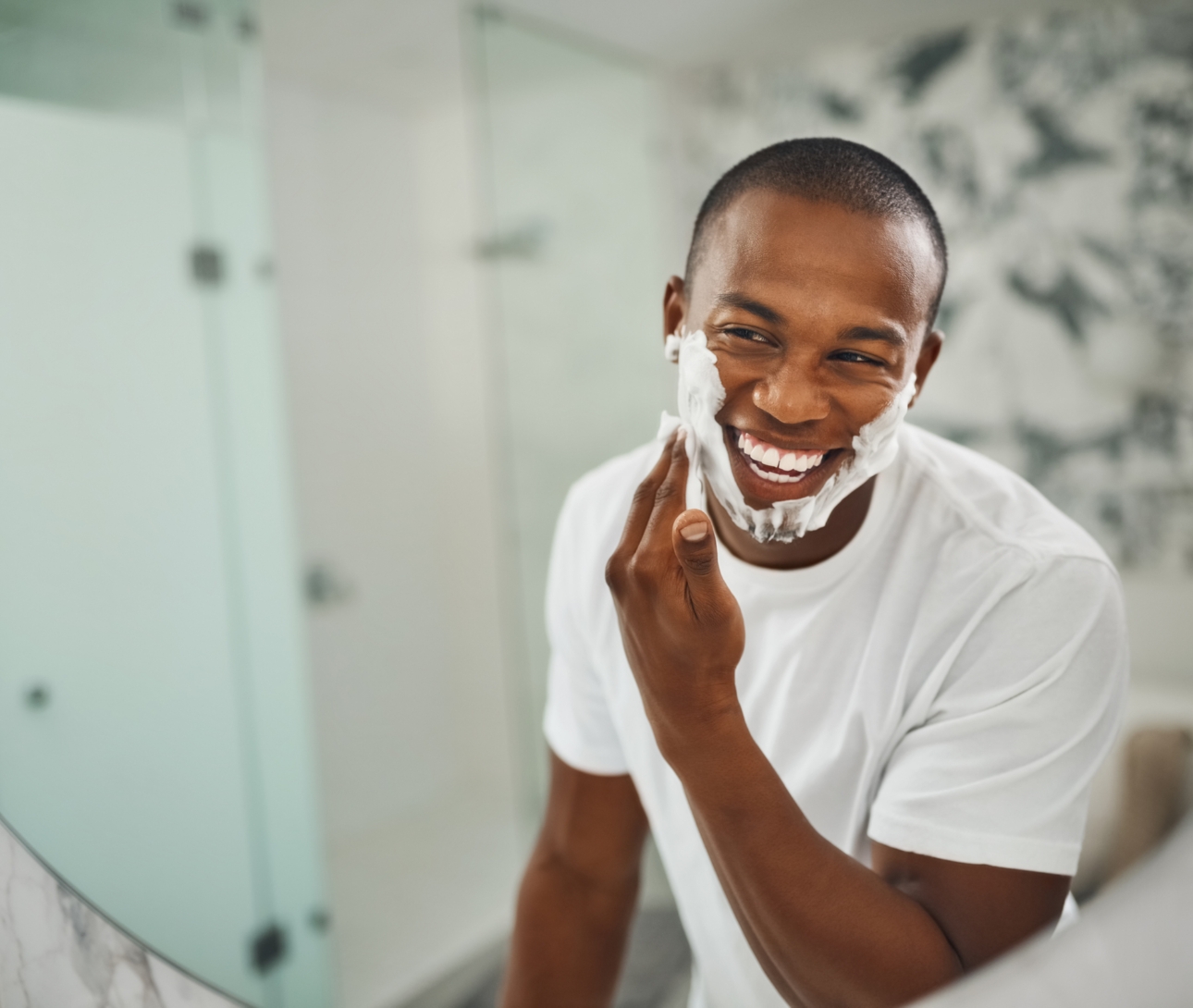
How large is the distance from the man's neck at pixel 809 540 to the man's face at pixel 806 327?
5 centimetres

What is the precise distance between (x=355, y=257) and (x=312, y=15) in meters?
0.54

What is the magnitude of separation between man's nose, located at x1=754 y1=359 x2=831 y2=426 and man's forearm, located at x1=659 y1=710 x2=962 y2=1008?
5.0 inches

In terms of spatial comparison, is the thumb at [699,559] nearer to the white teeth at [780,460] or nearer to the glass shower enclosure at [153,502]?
the white teeth at [780,460]

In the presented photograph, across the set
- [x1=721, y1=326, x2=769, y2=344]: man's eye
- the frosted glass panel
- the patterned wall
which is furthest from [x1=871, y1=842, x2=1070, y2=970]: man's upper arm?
the frosted glass panel

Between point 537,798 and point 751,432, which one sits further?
point 537,798

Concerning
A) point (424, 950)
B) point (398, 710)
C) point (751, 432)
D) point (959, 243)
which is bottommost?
point (424, 950)

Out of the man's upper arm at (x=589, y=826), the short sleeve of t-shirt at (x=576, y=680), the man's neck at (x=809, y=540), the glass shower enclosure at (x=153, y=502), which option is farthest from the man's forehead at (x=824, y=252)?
the glass shower enclosure at (x=153, y=502)

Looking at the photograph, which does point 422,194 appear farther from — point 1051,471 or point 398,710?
point 1051,471

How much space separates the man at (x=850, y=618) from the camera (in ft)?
1.24

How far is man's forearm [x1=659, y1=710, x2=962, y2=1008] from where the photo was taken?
38 cm

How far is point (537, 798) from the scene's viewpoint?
58.8 inches

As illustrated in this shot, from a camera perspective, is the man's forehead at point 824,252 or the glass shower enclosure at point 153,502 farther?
the glass shower enclosure at point 153,502

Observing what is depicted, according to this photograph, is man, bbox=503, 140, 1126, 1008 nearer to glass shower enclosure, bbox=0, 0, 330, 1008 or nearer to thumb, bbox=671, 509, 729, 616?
thumb, bbox=671, 509, 729, 616

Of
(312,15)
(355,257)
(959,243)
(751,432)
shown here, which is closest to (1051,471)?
(959,243)
